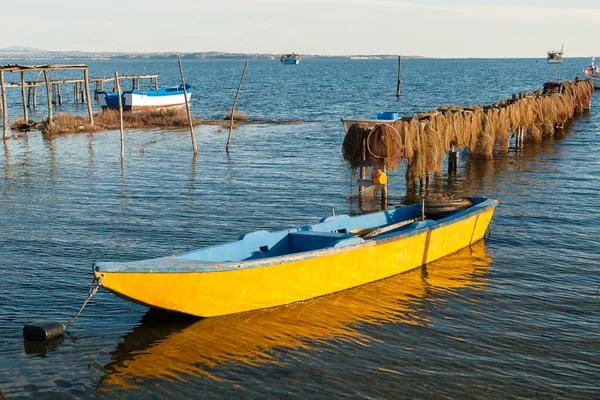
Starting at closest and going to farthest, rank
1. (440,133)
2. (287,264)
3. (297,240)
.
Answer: (287,264) → (297,240) → (440,133)

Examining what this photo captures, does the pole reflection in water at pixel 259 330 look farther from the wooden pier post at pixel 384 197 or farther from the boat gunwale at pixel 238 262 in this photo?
the wooden pier post at pixel 384 197

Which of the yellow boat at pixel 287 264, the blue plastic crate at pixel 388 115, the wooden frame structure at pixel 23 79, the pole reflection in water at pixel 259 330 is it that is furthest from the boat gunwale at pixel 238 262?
the wooden frame structure at pixel 23 79

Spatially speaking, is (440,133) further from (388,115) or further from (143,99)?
(143,99)

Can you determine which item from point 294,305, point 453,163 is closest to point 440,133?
point 453,163

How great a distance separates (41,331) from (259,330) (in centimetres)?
322

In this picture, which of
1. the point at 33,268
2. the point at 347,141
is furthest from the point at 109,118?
the point at 33,268

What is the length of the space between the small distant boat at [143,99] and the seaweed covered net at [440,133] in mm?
24154

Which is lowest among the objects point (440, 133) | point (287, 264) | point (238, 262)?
point (287, 264)

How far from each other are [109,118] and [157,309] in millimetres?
32148

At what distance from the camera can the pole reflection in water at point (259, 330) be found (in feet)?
33.9

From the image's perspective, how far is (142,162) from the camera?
93.8ft

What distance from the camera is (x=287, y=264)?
39.2 feet

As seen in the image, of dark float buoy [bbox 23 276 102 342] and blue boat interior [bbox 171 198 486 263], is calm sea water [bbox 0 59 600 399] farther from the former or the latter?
blue boat interior [bbox 171 198 486 263]

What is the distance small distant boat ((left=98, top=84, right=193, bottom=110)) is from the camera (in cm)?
4791
